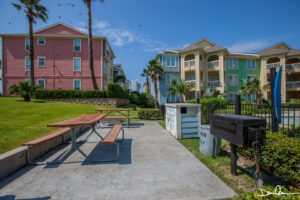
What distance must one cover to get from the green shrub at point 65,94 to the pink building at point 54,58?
16.9 feet

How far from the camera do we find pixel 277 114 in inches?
157

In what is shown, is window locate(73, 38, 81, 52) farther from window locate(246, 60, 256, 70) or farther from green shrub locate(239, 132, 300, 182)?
window locate(246, 60, 256, 70)

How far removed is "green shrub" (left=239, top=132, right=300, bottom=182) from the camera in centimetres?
292

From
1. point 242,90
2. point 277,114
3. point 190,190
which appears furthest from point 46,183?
point 242,90

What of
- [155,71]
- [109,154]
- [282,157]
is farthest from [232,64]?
[109,154]

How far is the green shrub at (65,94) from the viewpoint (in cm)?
1989

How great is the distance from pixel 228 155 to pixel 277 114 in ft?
5.39

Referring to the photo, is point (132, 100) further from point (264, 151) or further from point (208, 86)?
point (264, 151)

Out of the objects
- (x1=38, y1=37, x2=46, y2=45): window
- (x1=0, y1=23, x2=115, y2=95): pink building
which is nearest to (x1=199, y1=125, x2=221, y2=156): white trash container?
(x1=0, y1=23, x2=115, y2=95): pink building

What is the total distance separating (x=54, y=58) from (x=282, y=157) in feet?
93.4

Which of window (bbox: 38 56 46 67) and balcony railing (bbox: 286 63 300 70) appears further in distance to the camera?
balcony railing (bbox: 286 63 300 70)

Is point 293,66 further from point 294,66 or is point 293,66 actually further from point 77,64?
point 77,64

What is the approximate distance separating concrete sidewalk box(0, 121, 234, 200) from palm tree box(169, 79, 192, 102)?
22.7 meters

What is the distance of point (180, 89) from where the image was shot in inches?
1060
